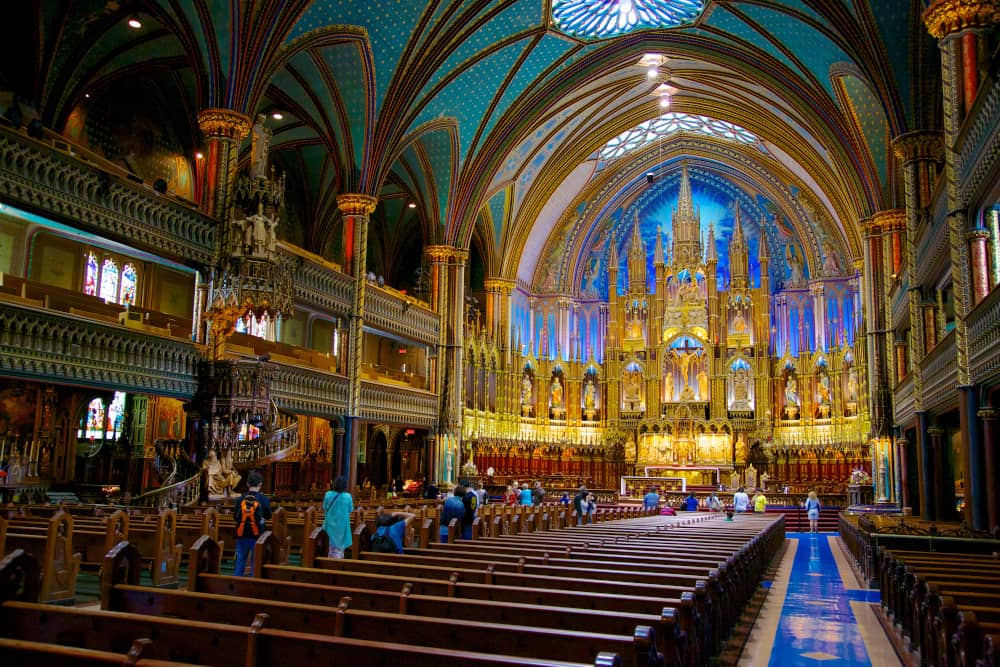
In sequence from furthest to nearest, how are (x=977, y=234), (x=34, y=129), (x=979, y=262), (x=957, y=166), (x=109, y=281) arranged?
(x=109, y=281) < (x=34, y=129) < (x=957, y=166) < (x=979, y=262) < (x=977, y=234)

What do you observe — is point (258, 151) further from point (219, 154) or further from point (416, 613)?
point (416, 613)

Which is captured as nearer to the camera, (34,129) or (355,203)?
(34,129)

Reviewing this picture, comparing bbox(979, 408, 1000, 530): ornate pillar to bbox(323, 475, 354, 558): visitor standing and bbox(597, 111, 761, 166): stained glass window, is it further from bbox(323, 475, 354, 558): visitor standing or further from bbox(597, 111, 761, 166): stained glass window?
bbox(597, 111, 761, 166): stained glass window

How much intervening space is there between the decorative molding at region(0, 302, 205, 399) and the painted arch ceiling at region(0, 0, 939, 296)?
20.9ft

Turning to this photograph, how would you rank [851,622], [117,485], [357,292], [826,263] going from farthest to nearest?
[826,263]
[357,292]
[117,485]
[851,622]

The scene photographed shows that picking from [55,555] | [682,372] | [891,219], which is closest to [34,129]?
[55,555]

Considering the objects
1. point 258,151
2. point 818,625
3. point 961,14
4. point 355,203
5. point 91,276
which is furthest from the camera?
point 355,203

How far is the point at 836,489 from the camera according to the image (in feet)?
105

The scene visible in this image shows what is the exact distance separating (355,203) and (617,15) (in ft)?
37.0

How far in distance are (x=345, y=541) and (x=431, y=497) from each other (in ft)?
39.1

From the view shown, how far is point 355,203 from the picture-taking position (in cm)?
2544

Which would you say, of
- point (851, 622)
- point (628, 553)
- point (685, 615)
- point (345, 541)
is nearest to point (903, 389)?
point (851, 622)

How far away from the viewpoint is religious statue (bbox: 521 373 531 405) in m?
37.0

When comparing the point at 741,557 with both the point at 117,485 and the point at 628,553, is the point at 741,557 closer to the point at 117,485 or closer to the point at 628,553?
the point at 628,553
